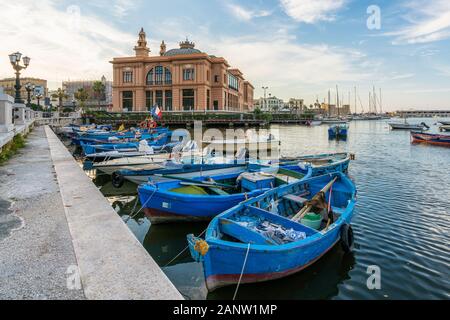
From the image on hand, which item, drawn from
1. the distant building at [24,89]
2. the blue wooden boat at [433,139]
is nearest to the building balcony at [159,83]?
the distant building at [24,89]

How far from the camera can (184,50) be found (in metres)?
85.9

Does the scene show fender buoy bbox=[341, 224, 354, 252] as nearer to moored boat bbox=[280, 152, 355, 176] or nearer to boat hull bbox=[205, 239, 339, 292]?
boat hull bbox=[205, 239, 339, 292]

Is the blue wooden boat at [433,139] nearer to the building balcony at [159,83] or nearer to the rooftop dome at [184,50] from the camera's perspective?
the building balcony at [159,83]

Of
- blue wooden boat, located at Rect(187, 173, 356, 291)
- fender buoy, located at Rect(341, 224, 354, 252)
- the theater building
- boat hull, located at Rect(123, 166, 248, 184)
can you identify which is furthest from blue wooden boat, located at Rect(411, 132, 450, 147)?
the theater building

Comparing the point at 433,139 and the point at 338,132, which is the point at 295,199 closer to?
the point at 433,139

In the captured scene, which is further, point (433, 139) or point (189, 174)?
point (433, 139)

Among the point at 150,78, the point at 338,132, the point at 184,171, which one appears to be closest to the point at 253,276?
the point at 184,171

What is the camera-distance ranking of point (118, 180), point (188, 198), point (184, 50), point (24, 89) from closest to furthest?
point (188, 198) < point (118, 180) < point (184, 50) < point (24, 89)

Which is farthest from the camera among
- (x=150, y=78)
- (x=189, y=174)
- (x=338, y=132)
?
(x=150, y=78)

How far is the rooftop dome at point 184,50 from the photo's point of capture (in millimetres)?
85375

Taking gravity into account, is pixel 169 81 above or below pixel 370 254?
above

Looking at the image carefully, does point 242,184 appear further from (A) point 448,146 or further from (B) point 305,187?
(A) point 448,146

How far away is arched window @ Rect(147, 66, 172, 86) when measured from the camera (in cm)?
8081

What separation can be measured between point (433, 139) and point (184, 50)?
206 feet
